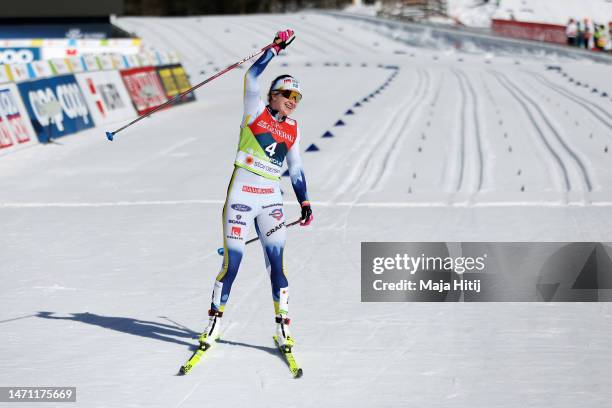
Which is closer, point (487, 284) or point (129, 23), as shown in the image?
point (487, 284)

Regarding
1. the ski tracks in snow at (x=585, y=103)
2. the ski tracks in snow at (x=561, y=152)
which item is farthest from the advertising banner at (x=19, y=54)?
the ski tracks in snow at (x=561, y=152)

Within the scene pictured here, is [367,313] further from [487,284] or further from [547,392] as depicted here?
[547,392]

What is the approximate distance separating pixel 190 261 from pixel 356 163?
23.2 ft

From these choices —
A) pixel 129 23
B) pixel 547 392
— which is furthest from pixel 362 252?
pixel 129 23

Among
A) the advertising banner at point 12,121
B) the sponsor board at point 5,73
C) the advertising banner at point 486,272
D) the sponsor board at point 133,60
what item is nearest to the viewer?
the advertising banner at point 486,272

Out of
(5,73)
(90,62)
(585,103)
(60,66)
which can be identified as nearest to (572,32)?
(585,103)

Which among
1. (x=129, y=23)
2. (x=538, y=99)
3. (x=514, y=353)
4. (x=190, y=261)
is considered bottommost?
(x=129, y=23)

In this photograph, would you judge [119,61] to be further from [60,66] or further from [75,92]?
[60,66]

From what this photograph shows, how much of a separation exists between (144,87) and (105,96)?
239cm

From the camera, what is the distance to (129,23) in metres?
60.8

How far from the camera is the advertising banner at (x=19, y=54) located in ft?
125

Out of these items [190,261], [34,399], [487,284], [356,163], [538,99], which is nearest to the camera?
[34,399]

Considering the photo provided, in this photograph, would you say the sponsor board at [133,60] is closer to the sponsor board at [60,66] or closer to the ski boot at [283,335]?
the sponsor board at [60,66]

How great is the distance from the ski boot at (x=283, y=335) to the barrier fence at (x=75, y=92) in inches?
497
